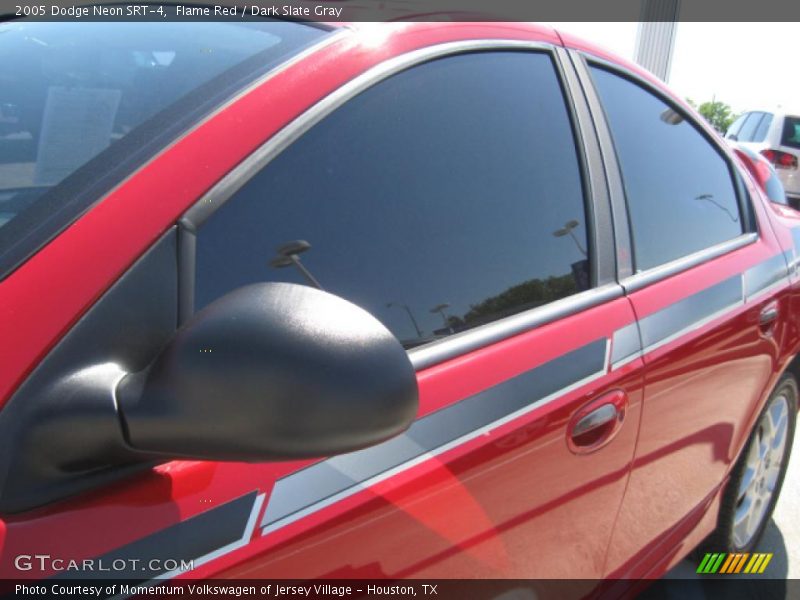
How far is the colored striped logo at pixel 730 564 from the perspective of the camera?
2797 millimetres

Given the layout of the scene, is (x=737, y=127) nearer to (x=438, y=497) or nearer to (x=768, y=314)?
(x=768, y=314)

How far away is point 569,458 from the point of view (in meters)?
1.63

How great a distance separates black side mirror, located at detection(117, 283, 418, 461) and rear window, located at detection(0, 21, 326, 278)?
0.29 meters

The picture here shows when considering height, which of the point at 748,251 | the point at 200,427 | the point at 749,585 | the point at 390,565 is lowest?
the point at 749,585

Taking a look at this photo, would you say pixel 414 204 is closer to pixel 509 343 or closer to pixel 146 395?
pixel 509 343

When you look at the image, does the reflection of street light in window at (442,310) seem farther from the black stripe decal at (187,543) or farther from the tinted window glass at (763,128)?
the tinted window glass at (763,128)

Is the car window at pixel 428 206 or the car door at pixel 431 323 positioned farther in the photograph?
the car window at pixel 428 206

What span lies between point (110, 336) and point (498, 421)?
708 millimetres

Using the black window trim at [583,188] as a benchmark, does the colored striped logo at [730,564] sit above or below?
below

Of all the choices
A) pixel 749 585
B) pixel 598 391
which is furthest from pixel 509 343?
pixel 749 585

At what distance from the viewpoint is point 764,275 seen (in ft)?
8.25

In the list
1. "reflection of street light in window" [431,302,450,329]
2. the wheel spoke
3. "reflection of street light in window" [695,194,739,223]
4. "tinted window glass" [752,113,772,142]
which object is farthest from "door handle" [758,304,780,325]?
"tinted window glass" [752,113,772,142]

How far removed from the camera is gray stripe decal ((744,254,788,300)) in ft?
7.89

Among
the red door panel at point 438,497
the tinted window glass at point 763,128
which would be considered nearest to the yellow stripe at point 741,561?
the red door panel at point 438,497
